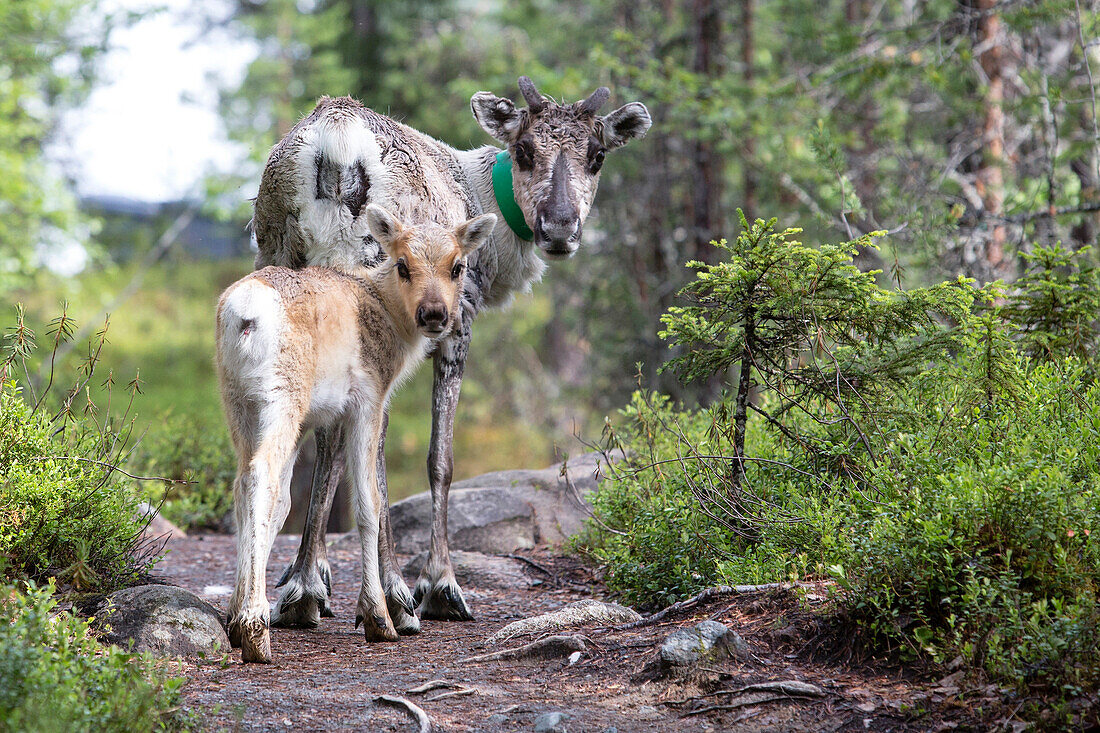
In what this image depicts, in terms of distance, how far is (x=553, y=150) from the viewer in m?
7.52

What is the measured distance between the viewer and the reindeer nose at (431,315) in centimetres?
565

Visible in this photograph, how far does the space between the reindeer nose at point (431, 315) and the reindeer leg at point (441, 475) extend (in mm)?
1193

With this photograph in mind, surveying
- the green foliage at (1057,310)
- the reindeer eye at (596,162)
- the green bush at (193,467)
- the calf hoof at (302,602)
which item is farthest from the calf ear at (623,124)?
the green bush at (193,467)

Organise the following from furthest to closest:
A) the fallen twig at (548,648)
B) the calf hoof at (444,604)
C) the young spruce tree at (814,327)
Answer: the calf hoof at (444,604) < the young spruce tree at (814,327) < the fallen twig at (548,648)

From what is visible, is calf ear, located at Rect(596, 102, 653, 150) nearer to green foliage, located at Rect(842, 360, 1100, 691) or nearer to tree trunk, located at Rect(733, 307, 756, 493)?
tree trunk, located at Rect(733, 307, 756, 493)

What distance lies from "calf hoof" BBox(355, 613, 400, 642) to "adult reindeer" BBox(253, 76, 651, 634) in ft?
0.95

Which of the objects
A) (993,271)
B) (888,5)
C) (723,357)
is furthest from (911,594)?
(888,5)

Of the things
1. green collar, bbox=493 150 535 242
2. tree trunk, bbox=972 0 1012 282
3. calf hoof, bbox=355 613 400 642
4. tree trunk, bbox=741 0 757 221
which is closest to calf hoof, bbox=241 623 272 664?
calf hoof, bbox=355 613 400 642

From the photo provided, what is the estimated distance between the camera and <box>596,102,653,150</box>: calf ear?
791 centimetres

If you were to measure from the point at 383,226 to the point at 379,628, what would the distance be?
2.61 metres

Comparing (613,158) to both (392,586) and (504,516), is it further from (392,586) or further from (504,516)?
(392,586)

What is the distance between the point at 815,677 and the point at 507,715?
1.45m

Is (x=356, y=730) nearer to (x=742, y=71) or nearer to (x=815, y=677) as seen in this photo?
(x=815, y=677)

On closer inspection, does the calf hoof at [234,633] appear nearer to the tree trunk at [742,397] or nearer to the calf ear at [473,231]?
the calf ear at [473,231]
